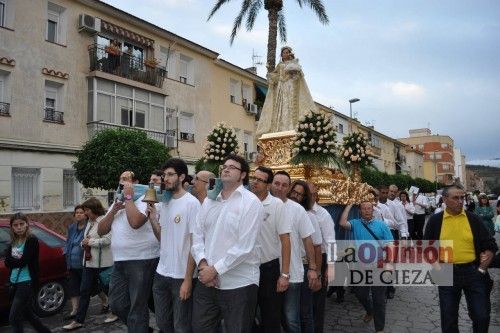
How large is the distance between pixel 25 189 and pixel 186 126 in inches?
390

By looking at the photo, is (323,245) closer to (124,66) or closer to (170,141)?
(124,66)

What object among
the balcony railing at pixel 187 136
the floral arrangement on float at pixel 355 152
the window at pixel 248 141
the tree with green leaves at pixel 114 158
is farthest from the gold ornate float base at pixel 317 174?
the window at pixel 248 141

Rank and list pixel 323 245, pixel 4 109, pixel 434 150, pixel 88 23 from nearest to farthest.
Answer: pixel 323 245, pixel 4 109, pixel 88 23, pixel 434 150

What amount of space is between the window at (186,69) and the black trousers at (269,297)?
21.0 meters

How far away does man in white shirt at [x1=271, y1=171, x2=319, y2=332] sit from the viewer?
417cm

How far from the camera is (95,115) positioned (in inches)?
721

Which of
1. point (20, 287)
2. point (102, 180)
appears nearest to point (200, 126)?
point (102, 180)

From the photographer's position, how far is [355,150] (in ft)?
24.2

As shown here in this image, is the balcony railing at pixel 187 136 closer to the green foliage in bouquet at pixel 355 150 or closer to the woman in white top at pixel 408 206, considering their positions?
the woman in white top at pixel 408 206

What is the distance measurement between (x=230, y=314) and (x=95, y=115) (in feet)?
54.7

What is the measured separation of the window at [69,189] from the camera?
17719 mm

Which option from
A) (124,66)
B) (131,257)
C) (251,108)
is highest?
(124,66)

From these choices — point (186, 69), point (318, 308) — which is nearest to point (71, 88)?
point (186, 69)

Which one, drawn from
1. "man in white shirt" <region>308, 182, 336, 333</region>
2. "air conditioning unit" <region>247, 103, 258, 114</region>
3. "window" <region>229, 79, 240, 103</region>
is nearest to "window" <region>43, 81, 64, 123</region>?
"window" <region>229, 79, 240, 103</region>
